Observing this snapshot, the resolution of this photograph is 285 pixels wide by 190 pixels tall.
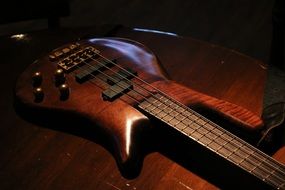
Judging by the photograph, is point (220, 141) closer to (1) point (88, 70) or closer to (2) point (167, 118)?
(2) point (167, 118)

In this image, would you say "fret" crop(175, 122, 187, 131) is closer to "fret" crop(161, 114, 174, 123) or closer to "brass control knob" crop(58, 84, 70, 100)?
"fret" crop(161, 114, 174, 123)

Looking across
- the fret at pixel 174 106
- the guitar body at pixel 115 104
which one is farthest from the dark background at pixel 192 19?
the fret at pixel 174 106

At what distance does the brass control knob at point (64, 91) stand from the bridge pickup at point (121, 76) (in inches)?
3.3

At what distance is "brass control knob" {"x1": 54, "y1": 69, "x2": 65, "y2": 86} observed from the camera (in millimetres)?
828

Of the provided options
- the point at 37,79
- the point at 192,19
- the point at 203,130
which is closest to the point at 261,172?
the point at 203,130

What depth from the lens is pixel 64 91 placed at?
81 cm

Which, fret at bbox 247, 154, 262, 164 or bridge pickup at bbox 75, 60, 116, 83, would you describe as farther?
bridge pickup at bbox 75, 60, 116, 83

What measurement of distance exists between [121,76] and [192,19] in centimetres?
149

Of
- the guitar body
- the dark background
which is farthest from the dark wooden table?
the dark background

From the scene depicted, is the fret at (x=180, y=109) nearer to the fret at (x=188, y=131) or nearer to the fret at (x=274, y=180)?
the fret at (x=188, y=131)

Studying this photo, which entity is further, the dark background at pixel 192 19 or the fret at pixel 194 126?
the dark background at pixel 192 19

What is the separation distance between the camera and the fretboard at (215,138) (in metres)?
0.62

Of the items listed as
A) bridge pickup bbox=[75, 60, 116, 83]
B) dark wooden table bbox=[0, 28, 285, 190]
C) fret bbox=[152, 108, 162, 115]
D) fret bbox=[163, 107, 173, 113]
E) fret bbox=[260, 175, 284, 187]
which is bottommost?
dark wooden table bbox=[0, 28, 285, 190]

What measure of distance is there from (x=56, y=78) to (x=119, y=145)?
0.22 meters
